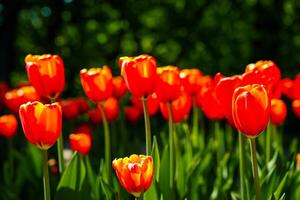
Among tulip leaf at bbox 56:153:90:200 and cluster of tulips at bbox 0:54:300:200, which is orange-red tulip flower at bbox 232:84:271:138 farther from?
tulip leaf at bbox 56:153:90:200

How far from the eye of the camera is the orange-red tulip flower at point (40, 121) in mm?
2113

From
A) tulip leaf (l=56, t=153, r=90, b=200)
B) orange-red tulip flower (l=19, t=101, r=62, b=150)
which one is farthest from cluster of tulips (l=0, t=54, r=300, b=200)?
tulip leaf (l=56, t=153, r=90, b=200)

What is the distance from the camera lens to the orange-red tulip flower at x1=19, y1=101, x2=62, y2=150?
2113 millimetres

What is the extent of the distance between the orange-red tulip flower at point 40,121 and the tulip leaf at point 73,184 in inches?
19.3

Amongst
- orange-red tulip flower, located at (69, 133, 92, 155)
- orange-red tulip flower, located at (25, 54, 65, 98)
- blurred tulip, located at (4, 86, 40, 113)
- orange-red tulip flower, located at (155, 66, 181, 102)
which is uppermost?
orange-red tulip flower, located at (25, 54, 65, 98)

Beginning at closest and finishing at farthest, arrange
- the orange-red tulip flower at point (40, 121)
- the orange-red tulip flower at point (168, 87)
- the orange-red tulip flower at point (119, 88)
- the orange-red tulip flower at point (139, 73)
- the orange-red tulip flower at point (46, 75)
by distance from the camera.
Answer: the orange-red tulip flower at point (40, 121) → the orange-red tulip flower at point (139, 73) → the orange-red tulip flower at point (46, 75) → the orange-red tulip flower at point (168, 87) → the orange-red tulip flower at point (119, 88)

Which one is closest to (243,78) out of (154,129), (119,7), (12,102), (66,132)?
(12,102)

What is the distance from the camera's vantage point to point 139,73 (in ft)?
8.15

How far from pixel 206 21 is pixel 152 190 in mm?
5258

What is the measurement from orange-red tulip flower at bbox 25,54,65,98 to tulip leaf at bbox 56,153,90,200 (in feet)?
1.00

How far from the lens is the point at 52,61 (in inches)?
104

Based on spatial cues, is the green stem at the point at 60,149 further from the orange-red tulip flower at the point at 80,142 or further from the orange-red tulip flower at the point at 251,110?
the orange-red tulip flower at the point at 251,110

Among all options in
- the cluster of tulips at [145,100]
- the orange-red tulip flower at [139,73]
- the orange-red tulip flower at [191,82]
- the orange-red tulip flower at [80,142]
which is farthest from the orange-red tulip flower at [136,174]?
the orange-red tulip flower at [191,82]

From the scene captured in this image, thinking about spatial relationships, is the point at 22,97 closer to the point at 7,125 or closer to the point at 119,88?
the point at 7,125
